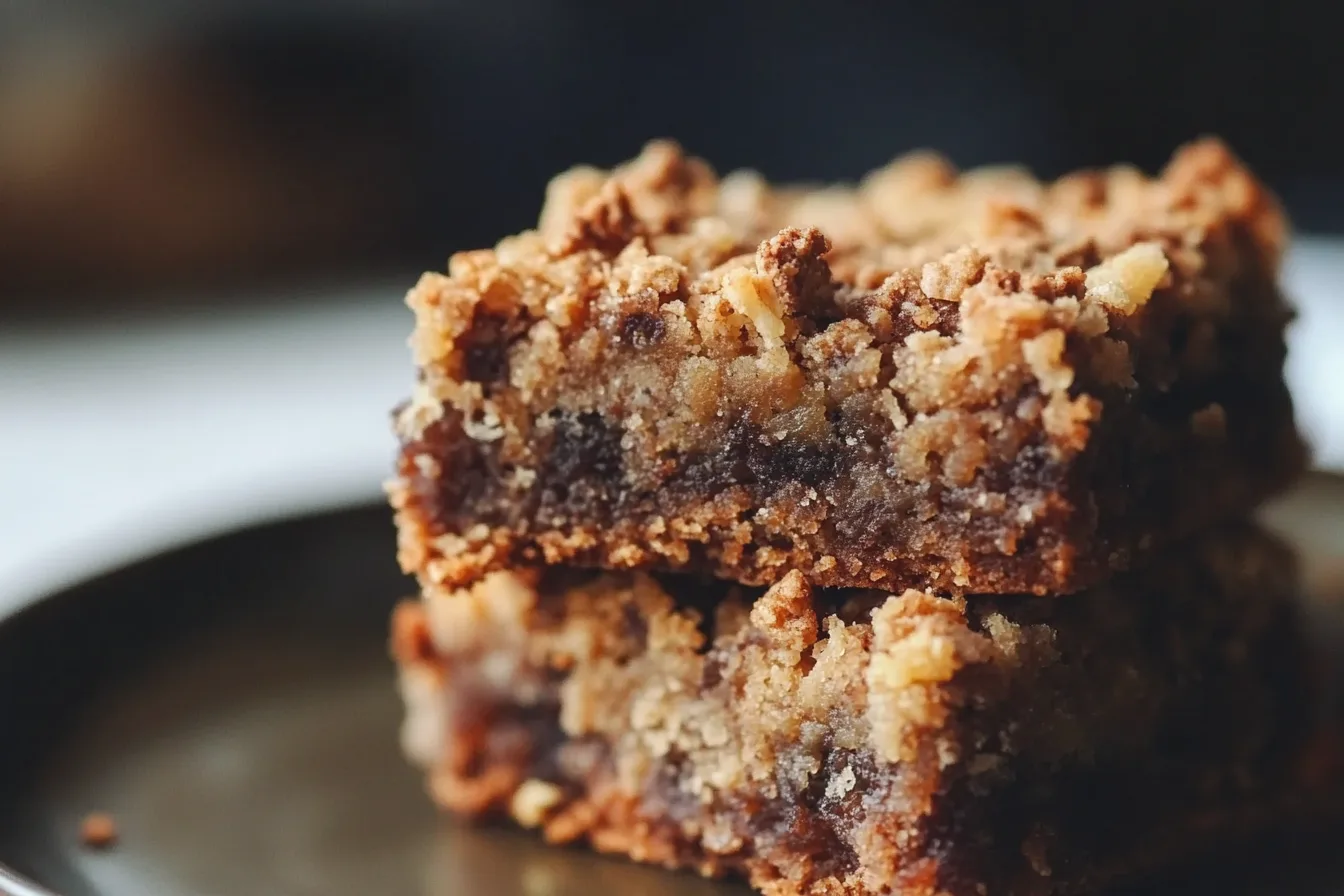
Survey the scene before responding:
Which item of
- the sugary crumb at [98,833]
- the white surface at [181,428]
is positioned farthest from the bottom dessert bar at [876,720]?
the white surface at [181,428]

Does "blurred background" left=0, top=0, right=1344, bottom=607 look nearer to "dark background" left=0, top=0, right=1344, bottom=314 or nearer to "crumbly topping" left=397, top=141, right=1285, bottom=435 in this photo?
"dark background" left=0, top=0, right=1344, bottom=314

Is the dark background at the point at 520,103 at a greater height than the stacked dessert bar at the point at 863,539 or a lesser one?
greater

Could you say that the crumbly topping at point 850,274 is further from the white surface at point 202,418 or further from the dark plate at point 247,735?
the dark plate at point 247,735

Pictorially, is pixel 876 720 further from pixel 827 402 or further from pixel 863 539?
pixel 827 402

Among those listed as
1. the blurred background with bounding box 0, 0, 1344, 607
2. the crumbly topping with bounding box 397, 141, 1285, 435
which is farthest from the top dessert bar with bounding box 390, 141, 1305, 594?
the blurred background with bounding box 0, 0, 1344, 607

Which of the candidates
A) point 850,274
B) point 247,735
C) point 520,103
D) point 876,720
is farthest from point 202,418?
point 876,720

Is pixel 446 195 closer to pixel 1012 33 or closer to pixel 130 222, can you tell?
pixel 130 222

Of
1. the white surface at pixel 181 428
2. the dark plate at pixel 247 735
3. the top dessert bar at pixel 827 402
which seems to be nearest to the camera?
the top dessert bar at pixel 827 402
